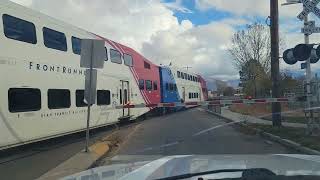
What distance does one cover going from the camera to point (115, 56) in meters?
27.3

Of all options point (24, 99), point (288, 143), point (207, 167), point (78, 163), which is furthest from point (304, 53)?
point (207, 167)

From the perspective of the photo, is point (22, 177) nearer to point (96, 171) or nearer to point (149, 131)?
point (96, 171)

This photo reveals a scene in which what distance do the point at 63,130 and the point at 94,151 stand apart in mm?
3451

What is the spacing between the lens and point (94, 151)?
16.9 metres

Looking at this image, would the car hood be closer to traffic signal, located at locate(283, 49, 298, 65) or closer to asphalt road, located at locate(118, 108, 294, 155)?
asphalt road, located at locate(118, 108, 294, 155)

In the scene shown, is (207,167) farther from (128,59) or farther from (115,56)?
(128,59)

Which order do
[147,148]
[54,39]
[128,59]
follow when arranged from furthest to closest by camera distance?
[128,59] < [54,39] < [147,148]

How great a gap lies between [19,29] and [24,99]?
1.97 metres

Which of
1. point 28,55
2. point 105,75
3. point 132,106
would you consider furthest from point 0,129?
point 132,106

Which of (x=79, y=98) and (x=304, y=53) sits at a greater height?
(x=304, y=53)

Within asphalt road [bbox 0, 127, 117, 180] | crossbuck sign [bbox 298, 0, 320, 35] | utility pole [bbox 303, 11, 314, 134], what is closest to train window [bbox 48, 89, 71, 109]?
asphalt road [bbox 0, 127, 117, 180]

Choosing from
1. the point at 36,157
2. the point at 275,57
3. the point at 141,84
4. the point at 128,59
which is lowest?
the point at 36,157

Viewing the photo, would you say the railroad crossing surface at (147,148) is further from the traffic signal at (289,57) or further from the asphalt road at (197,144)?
the traffic signal at (289,57)

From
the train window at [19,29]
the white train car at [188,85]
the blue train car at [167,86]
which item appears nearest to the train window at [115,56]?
the train window at [19,29]
